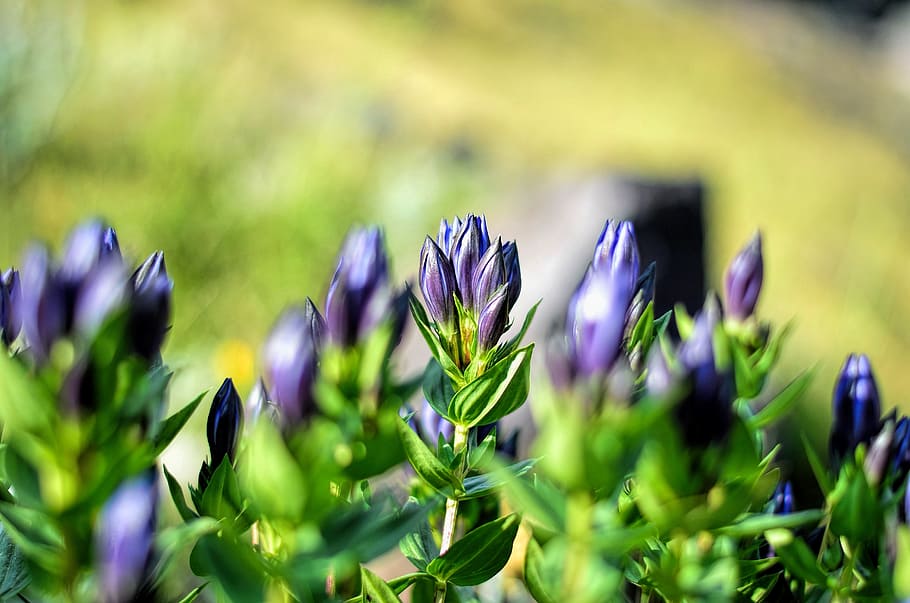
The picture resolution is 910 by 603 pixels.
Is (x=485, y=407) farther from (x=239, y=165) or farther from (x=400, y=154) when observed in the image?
(x=400, y=154)

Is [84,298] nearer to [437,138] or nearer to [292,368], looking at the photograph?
[292,368]

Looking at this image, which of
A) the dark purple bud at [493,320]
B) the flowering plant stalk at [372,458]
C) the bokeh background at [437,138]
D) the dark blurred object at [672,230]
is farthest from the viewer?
the bokeh background at [437,138]

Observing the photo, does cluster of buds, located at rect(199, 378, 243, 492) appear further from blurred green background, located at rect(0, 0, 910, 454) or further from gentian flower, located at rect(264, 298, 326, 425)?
blurred green background, located at rect(0, 0, 910, 454)

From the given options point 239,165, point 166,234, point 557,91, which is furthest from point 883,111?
point 166,234

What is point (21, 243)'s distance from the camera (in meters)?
1.85

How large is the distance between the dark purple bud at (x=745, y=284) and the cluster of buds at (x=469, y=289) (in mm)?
121

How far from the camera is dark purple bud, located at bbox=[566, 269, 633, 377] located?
22 cm

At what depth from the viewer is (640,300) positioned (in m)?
0.30

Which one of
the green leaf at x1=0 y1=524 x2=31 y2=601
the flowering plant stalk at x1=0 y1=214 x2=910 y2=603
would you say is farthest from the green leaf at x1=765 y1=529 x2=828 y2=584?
the green leaf at x1=0 y1=524 x2=31 y2=601

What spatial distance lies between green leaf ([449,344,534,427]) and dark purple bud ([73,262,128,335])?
102 mm

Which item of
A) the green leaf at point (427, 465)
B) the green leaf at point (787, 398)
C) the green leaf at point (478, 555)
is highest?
the green leaf at point (787, 398)

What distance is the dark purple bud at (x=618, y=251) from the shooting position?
29 cm

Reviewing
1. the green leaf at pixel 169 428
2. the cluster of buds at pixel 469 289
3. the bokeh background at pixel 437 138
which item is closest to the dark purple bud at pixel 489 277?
the cluster of buds at pixel 469 289

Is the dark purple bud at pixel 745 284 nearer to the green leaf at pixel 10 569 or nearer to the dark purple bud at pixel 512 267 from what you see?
the dark purple bud at pixel 512 267
